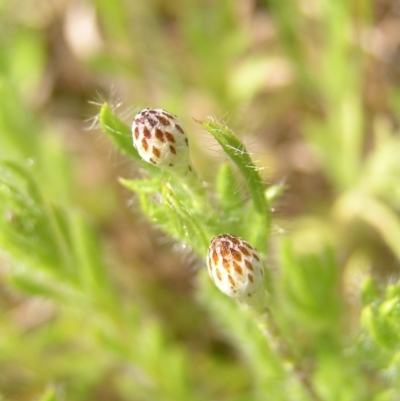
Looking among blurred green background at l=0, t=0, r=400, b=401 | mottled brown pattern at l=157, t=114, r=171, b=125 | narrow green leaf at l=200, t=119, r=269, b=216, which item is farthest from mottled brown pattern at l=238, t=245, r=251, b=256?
blurred green background at l=0, t=0, r=400, b=401

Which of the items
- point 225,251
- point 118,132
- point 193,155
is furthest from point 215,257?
point 193,155

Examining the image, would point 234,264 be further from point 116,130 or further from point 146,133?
point 116,130

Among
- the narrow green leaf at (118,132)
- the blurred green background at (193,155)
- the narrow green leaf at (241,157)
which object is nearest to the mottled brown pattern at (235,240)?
the narrow green leaf at (241,157)

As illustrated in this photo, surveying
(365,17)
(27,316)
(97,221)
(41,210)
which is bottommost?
(41,210)

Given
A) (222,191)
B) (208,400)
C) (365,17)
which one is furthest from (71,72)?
(222,191)

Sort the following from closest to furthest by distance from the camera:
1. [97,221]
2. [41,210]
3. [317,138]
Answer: [41,210], [317,138], [97,221]

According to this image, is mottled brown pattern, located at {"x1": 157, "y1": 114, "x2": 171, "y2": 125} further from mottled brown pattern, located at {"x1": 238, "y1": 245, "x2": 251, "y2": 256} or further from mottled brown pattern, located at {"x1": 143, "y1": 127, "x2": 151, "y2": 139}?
mottled brown pattern, located at {"x1": 238, "y1": 245, "x2": 251, "y2": 256}

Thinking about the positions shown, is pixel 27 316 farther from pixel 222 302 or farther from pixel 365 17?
pixel 365 17
